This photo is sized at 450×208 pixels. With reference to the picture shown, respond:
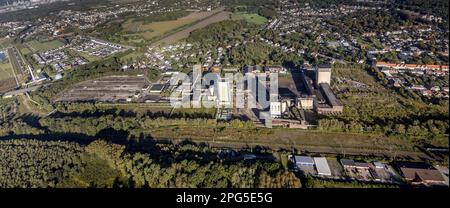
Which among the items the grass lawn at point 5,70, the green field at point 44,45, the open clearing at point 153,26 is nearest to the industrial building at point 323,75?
the open clearing at point 153,26

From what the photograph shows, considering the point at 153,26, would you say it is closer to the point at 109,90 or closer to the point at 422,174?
the point at 109,90

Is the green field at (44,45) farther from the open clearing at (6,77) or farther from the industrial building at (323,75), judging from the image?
the industrial building at (323,75)

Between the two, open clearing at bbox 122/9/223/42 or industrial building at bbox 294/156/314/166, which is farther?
open clearing at bbox 122/9/223/42

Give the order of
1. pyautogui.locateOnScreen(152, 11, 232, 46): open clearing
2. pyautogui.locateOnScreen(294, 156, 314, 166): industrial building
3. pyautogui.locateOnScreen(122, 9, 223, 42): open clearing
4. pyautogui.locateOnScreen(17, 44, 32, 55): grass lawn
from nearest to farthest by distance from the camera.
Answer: pyautogui.locateOnScreen(294, 156, 314, 166): industrial building → pyautogui.locateOnScreen(17, 44, 32, 55): grass lawn → pyautogui.locateOnScreen(152, 11, 232, 46): open clearing → pyautogui.locateOnScreen(122, 9, 223, 42): open clearing

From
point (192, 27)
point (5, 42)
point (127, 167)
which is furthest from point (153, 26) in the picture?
point (127, 167)

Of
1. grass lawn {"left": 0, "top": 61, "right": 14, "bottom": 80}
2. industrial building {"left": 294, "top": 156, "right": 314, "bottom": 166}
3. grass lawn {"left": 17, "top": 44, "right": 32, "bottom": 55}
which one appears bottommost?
industrial building {"left": 294, "top": 156, "right": 314, "bottom": 166}

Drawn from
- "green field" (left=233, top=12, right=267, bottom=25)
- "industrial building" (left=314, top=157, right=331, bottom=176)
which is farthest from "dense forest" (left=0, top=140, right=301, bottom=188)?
"green field" (left=233, top=12, right=267, bottom=25)

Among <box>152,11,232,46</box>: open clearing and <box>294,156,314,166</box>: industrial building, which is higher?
<box>152,11,232,46</box>: open clearing

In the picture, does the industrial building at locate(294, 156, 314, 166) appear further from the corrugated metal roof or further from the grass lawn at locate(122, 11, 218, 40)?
the grass lawn at locate(122, 11, 218, 40)
